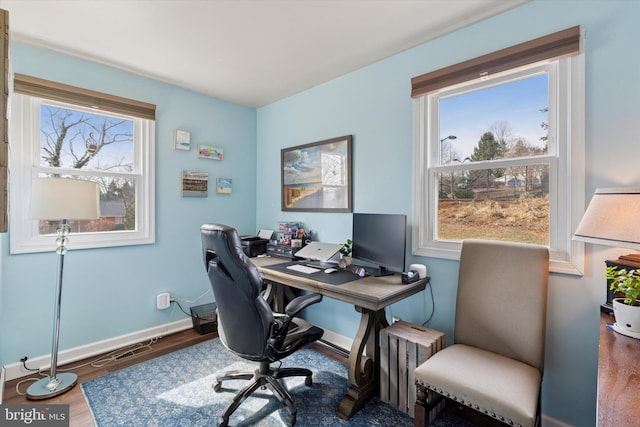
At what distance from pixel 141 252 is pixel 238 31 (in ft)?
6.87

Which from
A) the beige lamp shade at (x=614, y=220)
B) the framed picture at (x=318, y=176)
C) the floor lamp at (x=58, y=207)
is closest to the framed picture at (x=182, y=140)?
the framed picture at (x=318, y=176)

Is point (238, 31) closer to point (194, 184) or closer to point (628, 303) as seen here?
point (194, 184)

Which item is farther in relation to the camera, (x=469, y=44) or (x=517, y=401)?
(x=469, y=44)

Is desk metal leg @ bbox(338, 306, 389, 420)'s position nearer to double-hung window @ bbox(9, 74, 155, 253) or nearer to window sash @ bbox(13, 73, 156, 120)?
double-hung window @ bbox(9, 74, 155, 253)

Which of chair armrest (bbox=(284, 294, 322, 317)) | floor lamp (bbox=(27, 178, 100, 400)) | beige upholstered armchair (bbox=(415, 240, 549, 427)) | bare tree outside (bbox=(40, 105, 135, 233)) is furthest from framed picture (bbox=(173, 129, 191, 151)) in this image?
beige upholstered armchair (bbox=(415, 240, 549, 427))

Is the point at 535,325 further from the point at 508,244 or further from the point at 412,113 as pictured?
the point at 412,113

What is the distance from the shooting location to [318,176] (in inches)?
114

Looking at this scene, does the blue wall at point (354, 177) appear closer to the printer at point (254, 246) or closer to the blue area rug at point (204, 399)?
the printer at point (254, 246)

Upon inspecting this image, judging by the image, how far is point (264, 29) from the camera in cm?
199

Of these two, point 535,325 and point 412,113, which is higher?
point 412,113

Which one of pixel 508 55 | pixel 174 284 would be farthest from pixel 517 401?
pixel 174 284

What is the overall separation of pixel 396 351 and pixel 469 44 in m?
2.04

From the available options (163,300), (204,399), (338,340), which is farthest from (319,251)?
(163,300)

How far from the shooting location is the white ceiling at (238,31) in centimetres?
176
